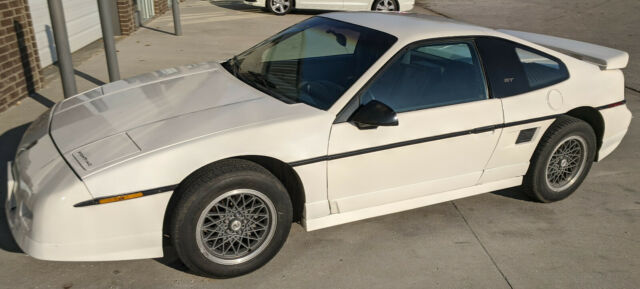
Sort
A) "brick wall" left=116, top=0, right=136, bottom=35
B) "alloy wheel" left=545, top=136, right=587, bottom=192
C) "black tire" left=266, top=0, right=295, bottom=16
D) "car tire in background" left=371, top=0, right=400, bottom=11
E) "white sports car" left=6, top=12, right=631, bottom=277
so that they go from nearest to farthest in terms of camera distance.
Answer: "white sports car" left=6, top=12, right=631, bottom=277, "alloy wheel" left=545, top=136, right=587, bottom=192, "brick wall" left=116, top=0, right=136, bottom=35, "black tire" left=266, top=0, right=295, bottom=16, "car tire in background" left=371, top=0, right=400, bottom=11

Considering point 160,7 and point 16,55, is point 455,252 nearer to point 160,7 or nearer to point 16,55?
point 16,55

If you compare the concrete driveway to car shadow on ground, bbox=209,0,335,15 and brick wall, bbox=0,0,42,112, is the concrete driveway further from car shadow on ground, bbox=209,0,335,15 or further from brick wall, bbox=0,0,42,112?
car shadow on ground, bbox=209,0,335,15

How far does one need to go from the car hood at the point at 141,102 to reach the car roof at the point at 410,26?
97cm

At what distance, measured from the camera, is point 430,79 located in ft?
12.5

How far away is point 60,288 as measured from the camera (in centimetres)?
323

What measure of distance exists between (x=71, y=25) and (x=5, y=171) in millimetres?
5645

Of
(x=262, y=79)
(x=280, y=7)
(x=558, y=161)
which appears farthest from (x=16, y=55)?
(x=280, y=7)

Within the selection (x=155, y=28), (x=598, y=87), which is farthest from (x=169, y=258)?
(x=155, y=28)

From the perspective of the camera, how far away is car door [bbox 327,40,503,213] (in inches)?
137

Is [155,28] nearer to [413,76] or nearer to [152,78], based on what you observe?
[152,78]

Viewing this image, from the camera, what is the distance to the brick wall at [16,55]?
6.17 metres

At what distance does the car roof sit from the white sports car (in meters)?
0.02

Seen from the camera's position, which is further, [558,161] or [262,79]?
[558,161]

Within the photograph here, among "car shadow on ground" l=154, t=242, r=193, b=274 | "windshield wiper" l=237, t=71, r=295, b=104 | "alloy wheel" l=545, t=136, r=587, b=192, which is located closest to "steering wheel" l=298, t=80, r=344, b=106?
"windshield wiper" l=237, t=71, r=295, b=104
